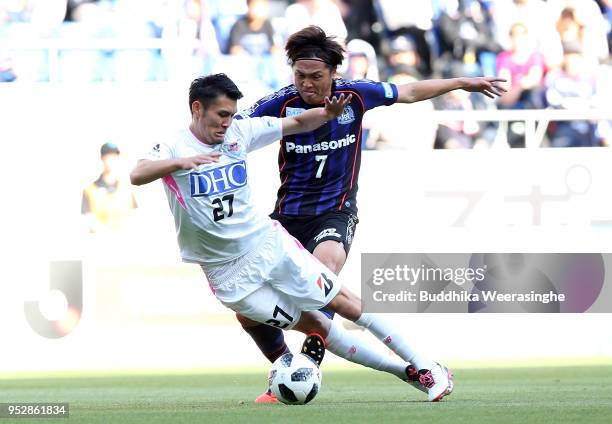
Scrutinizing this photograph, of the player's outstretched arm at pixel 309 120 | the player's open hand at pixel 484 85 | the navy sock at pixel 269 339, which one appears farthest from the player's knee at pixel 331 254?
the player's open hand at pixel 484 85

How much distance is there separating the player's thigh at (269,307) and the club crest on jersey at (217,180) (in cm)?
63

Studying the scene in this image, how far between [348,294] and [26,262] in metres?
6.47

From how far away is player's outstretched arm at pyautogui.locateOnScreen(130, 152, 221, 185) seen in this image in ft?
20.6

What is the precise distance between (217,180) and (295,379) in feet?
3.98

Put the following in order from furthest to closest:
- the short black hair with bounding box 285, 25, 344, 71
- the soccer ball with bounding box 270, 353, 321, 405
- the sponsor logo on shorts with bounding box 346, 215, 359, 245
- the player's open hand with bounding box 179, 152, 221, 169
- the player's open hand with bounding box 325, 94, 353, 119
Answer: the sponsor logo on shorts with bounding box 346, 215, 359, 245 → the short black hair with bounding box 285, 25, 344, 71 → the soccer ball with bounding box 270, 353, 321, 405 → the player's open hand with bounding box 325, 94, 353, 119 → the player's open hand with bounding box 179, 152, 221, 169

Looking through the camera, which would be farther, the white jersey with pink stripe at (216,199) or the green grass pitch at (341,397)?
the white jersey with pink stripe at (216,199)

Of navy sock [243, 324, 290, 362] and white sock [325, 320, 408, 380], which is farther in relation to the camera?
navy sock [243, 324, 290, 362]

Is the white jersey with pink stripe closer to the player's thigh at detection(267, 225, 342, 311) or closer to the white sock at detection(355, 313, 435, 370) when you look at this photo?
the player's thigh at detection(267, 225, 342, 311)

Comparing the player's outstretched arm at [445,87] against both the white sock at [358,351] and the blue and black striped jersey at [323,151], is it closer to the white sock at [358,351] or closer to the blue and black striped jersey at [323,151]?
Result: the blue and black striped jersey at [323,151]

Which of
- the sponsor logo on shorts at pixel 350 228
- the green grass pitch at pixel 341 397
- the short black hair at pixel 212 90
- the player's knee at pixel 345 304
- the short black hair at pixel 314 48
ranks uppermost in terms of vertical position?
the short black hair at pixel 314 48

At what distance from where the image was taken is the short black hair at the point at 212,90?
6.90 m

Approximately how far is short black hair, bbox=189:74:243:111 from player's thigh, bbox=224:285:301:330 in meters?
1.11

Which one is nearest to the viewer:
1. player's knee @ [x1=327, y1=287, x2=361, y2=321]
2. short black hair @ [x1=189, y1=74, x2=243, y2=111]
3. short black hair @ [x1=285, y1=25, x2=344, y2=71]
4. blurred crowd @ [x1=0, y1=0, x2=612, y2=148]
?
short black hair @ [x1=189, y1=74, x2=243, y2=111]

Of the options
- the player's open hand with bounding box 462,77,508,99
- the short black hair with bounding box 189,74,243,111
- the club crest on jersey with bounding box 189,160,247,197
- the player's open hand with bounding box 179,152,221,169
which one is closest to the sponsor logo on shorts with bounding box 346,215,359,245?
the player's open hand with bounding box 462,77,508,99
